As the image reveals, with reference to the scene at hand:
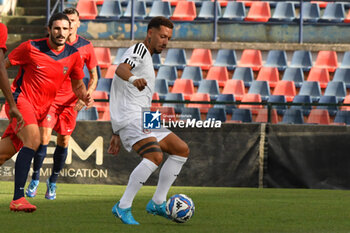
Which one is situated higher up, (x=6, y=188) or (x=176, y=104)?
(x=176, y=104)

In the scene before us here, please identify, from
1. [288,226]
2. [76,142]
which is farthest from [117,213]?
[76,142]

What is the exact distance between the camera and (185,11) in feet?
58.1

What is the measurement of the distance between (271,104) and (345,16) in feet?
21.3

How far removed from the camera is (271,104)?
1189 cm

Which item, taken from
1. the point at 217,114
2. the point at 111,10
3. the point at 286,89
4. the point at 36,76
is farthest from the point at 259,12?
the point at 36,76

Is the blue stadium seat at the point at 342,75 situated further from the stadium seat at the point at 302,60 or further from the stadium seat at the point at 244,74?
the stadium seat at the point at 244,74

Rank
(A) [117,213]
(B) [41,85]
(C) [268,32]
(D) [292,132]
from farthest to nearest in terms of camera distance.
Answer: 1. (C) [268,32]
2. (D) [292,132]
3. (B) [41,85]
4. (A) [117,213]

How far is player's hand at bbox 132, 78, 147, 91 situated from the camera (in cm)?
618

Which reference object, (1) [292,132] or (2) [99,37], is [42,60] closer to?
(1) [292,132]

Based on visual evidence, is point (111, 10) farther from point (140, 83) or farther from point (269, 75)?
point (140, 83)

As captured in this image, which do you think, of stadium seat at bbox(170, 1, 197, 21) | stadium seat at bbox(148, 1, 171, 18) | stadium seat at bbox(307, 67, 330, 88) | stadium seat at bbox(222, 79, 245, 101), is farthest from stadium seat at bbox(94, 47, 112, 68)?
stadium seat at bbox(307, 67, 330, 88)

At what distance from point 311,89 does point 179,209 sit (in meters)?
9.20

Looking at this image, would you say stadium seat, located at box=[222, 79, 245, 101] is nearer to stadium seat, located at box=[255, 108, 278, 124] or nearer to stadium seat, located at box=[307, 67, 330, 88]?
stadium seat, located at box=[307, 67, 330, 88]

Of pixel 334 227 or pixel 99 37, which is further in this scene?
pixel 99 37
